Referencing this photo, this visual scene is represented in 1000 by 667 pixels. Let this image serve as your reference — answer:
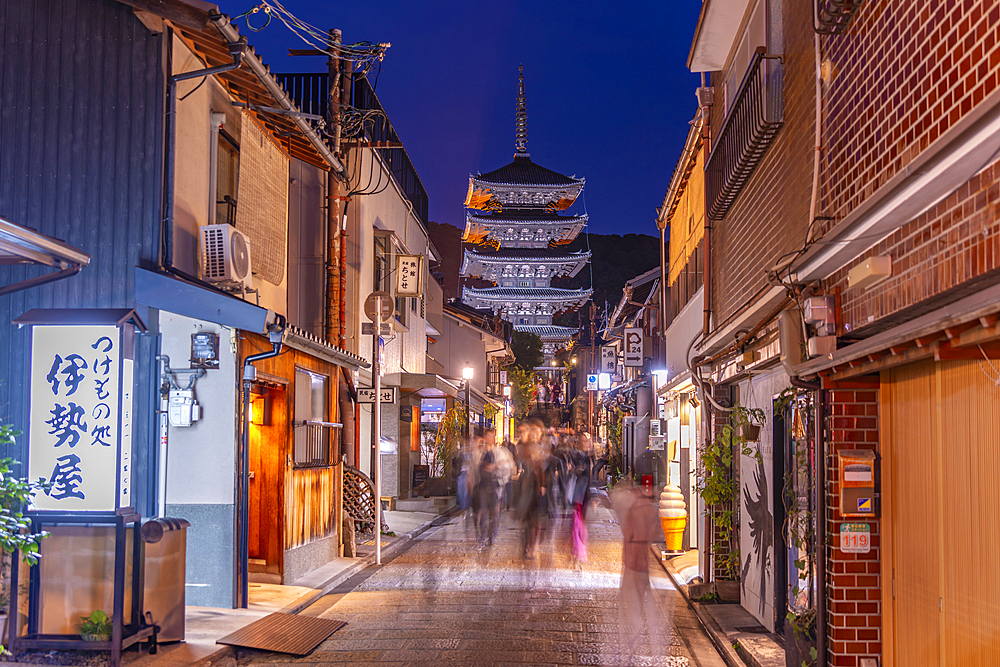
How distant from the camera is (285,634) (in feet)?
29.4

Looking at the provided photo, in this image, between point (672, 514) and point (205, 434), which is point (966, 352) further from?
point (672, 514)

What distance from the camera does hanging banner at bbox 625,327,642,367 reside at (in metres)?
27.8

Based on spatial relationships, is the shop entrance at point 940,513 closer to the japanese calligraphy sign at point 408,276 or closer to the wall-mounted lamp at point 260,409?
the wall-mounted lamp at point 260,409

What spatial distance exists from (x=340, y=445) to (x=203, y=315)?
683 cm

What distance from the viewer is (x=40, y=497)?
8.01 metres

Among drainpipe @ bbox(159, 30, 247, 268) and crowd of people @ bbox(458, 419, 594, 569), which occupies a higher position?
drainpipe @ bbox(159, 30, 247, 268)

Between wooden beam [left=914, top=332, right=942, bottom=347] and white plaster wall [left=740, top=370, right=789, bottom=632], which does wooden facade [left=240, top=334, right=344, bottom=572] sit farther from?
wooden beam [left=914, top=332, right=942, bottom=347]

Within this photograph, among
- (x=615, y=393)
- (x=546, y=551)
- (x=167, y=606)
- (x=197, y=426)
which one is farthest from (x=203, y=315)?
(x=615, y=393)

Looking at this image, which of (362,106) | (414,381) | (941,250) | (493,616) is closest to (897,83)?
(941,250)

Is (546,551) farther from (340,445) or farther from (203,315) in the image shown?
(203,315)

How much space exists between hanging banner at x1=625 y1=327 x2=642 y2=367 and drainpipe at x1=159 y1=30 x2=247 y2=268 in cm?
2006

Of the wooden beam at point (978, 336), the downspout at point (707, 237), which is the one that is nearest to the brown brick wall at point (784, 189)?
the downspout at point (707, 237)

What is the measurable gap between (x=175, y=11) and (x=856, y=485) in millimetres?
8068

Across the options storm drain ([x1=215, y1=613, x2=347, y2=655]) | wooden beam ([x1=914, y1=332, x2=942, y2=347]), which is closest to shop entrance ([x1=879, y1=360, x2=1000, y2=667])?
wooden beam ([x1=914, y1=332, x2=942, y2=347])
